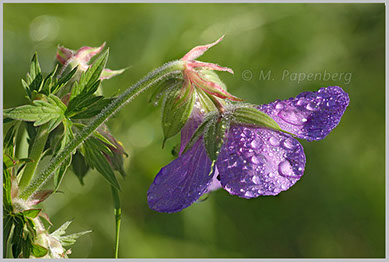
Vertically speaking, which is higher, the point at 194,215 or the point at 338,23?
the point at 338,23

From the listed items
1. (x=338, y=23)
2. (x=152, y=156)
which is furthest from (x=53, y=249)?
(x=338, y=23)

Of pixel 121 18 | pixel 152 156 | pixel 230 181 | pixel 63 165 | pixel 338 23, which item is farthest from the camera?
pixel 338 23

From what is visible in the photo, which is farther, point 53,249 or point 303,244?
point 303,244

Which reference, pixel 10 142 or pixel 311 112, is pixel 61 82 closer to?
pixel 10 142

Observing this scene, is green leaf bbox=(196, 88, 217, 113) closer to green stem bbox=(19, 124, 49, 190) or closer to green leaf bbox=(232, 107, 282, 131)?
green leaf bbox=(232, 107, 282, 131)

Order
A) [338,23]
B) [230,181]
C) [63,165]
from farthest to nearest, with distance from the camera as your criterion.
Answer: [338,23] < [63,165] < [230,181]

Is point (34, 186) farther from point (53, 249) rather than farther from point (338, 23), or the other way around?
point (338, 23)

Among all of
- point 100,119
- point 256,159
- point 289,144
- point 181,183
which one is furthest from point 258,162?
point 100,119

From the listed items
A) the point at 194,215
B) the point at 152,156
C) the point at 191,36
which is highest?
the point at 191,36
